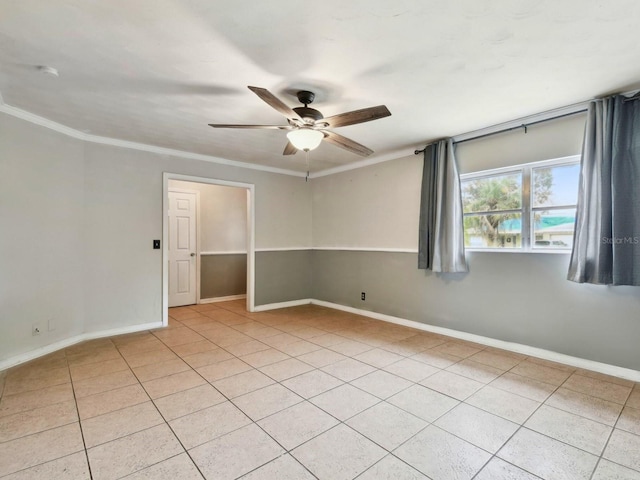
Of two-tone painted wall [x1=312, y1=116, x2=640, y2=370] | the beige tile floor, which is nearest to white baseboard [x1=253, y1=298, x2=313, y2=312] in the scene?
two-tone painted wall [x1=312, y1=116, x2=640, y2=370]

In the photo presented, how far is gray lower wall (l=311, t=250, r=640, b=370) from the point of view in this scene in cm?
275

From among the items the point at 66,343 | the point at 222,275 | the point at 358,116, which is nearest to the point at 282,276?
the point at 222,275

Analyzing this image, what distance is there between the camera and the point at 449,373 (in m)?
2.82

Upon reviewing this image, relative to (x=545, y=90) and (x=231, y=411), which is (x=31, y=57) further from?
(x=545, y=90)

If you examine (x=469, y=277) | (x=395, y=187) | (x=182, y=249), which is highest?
(x=395, y=187)

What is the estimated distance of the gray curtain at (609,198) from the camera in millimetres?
2541

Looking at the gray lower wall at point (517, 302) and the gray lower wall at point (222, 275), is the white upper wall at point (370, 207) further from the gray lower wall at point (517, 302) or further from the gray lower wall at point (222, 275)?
the gray lower wall at point (222, 275)

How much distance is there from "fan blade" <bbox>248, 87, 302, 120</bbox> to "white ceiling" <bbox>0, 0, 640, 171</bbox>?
25 cm

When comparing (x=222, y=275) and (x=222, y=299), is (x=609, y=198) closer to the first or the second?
(x=222, y=275)

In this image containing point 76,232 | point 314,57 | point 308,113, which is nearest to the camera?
point 314,57

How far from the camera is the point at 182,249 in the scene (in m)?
5.60

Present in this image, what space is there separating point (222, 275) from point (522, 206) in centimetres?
499

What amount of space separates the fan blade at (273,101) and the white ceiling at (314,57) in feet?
0.82

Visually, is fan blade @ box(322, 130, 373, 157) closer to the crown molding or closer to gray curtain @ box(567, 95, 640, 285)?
gray curtain @ box(567, 95, 640, 285)
